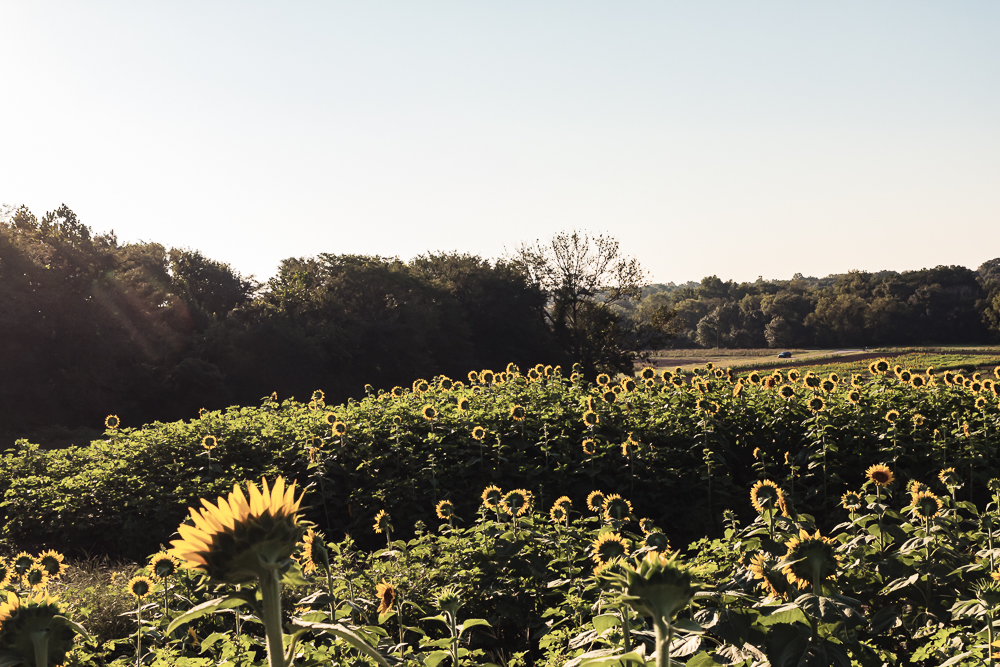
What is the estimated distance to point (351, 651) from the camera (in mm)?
2344

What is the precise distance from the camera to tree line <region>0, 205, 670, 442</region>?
18.8m

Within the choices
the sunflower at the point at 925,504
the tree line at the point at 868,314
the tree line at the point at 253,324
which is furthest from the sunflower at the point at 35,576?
the tree line at the point at 868,314

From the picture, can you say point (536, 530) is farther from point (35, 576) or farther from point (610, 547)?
point (35, 576)

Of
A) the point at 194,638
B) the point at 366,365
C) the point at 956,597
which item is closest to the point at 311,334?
the point at 366,365

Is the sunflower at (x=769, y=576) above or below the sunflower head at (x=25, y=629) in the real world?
below

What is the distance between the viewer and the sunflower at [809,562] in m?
1.81

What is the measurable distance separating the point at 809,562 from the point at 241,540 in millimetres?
1719

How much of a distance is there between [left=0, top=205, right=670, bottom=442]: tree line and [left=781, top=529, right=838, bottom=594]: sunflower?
20248 millimetres

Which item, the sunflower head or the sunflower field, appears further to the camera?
the sunflower field

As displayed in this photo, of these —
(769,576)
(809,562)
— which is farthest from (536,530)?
(809,562)

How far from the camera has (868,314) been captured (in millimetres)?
65562

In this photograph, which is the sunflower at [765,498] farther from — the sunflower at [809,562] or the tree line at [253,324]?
the tree line at [253,324]

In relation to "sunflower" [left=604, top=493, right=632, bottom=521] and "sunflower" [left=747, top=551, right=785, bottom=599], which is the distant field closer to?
"sunflower" [left=604, top=493, right=632, bottom=521]

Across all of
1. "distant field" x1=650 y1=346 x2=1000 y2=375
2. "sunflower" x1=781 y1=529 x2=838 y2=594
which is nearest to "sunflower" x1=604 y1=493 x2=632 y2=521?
"sunflower" x1=781 y1=529 x2=838 y2=594
